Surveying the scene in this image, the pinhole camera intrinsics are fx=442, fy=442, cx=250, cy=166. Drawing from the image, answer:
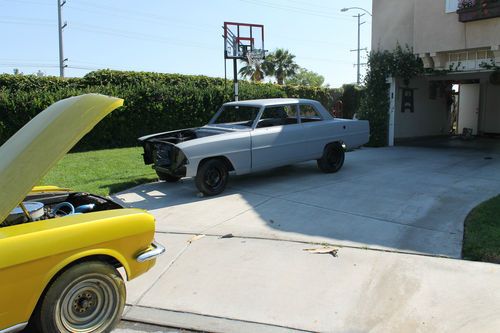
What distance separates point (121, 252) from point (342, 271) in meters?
2.20

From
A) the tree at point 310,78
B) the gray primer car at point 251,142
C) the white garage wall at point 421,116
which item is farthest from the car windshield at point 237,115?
the tree at point 310,78

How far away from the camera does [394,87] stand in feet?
48.9

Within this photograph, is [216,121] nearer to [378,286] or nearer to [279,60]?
[378,286]

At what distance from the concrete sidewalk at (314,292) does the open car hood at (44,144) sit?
1481 mm

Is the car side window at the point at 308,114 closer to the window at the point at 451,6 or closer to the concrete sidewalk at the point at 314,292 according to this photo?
the concrete sidewalk at the point at 314,292

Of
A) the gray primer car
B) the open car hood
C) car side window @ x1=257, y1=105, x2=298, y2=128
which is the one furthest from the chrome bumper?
car side window @ x1=257, y1=105, x2=298, y2=128

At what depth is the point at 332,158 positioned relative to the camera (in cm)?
948

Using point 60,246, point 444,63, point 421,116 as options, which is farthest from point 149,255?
point 421,116

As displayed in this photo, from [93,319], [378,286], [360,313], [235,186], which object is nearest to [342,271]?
[378,286]

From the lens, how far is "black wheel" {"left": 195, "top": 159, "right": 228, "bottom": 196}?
24.6ft

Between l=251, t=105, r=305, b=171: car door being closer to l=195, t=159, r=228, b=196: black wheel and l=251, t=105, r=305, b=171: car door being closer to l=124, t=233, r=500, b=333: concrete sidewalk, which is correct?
l=195, t=159, r=228, b=196: black wheel

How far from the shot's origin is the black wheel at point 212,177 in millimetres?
7512

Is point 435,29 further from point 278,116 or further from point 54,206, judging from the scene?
point 54,206

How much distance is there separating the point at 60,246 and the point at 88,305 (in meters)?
0.55
